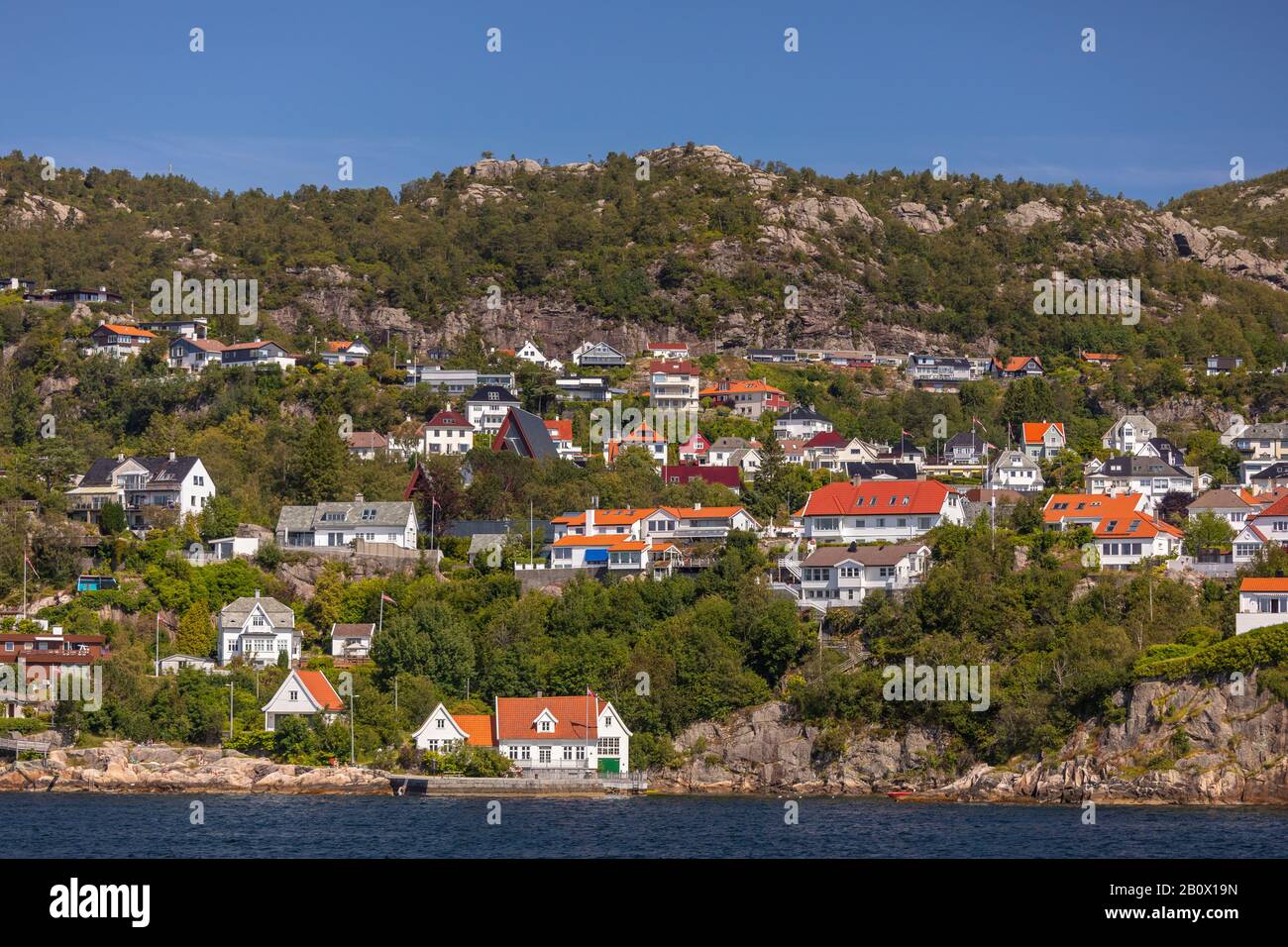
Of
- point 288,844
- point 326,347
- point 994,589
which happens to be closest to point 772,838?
point 288,844

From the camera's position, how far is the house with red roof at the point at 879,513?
74938mm

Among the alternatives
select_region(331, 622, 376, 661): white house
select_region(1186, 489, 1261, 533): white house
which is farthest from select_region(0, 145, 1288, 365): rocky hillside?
select_region(331, 622, 376, 661): white house

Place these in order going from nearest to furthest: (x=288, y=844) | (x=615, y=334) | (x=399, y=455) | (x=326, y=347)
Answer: (x=288, y=844) < (x=399, y=455) < (x=326, y=347) < (x=615, y=334)

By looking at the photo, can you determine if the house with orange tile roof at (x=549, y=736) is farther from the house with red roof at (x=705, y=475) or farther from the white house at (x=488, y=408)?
the white house at (x=488, y=408)

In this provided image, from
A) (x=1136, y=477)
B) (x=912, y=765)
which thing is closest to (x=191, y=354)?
(x=1136, y=477)

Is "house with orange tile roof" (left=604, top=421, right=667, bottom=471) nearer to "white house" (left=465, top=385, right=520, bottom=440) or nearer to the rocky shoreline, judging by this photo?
"white house" (left=465, top=385, right=520, bottom=440)

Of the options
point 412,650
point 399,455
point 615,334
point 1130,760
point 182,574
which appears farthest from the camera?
point 615,334

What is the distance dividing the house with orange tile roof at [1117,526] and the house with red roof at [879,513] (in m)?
4.79

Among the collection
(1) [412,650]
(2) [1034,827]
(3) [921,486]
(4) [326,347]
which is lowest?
(2) [1034,827]

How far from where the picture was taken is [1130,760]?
5644cm

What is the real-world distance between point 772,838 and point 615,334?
84015mm

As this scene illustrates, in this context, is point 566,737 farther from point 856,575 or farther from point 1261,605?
point 1261,605

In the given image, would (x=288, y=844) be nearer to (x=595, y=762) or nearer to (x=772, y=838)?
(x=772, y=838)

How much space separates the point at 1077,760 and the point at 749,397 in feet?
180
